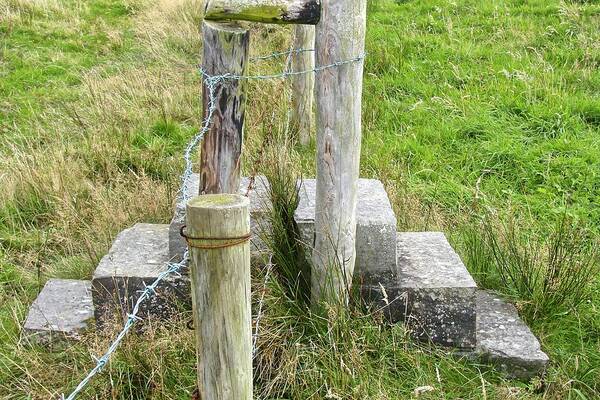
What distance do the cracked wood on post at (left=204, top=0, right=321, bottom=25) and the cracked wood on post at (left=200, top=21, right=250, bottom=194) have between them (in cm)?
8

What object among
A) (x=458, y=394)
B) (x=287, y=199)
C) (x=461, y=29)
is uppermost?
(x=461, y=29)

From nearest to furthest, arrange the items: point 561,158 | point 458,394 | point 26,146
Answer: point 458,394, point 561,158, point 26,146

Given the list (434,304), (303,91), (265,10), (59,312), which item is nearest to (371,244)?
(434,304)

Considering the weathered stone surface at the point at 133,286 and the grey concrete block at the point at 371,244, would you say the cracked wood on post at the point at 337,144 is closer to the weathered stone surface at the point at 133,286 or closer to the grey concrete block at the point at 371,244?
the grey concrete block at the point at 371,244

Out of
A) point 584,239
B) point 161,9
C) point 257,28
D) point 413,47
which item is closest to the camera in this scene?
point 584,239

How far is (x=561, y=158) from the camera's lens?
6047mm

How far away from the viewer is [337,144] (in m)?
3.54

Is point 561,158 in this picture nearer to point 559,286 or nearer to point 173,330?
point 559,286

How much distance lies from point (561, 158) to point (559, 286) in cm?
230

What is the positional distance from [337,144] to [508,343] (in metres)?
1.39

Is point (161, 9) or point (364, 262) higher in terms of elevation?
point (161, 9)

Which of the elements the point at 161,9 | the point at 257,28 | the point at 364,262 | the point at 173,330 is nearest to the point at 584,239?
the point at 364,262

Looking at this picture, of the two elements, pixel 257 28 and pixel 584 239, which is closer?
pixel 584 239

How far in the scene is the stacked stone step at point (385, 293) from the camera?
12.5 ft
